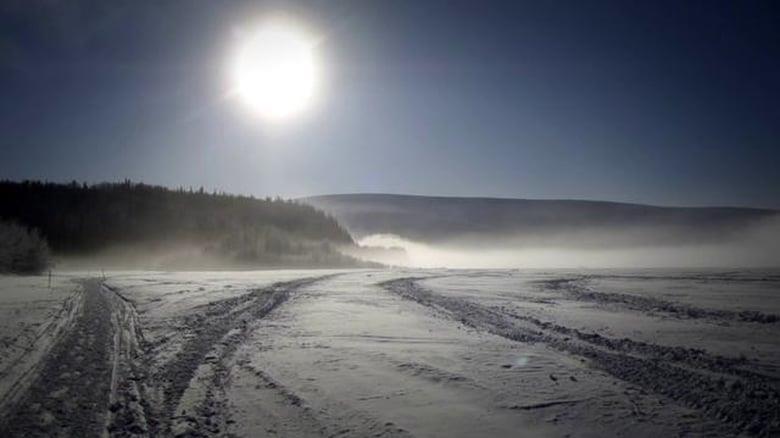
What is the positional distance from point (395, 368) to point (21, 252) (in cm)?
4504

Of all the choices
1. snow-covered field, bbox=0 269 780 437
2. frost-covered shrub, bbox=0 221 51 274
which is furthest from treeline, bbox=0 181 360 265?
snow-covered field, bbox=0 269 780 437

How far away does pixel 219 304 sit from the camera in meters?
16.9

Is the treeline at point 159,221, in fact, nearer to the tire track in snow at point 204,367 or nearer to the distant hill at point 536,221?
the distant hill at point 536,221

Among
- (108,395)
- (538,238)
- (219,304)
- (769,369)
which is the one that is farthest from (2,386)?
(538,238)

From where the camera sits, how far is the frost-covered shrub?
4028 cm

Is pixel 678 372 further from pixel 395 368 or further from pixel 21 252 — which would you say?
pixel 21 252

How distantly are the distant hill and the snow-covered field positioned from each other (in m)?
88.9

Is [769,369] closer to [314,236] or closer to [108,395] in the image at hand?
[108,395]

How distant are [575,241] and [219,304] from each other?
97727 millimetres

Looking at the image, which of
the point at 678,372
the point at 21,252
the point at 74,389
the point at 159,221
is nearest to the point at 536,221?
the point at 159,221

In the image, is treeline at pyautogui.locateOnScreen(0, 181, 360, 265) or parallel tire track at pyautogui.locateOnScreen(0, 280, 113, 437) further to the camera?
treeline at pyautogui.locateOnScreen(0, 181, 360, 265)

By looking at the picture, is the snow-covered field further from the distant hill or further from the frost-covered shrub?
the distant hill

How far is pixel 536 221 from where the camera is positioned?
130875 mm

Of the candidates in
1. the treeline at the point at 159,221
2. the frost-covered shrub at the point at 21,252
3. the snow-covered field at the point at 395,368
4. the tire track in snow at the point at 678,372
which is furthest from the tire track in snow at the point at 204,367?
the treeline at the point at 159,221
